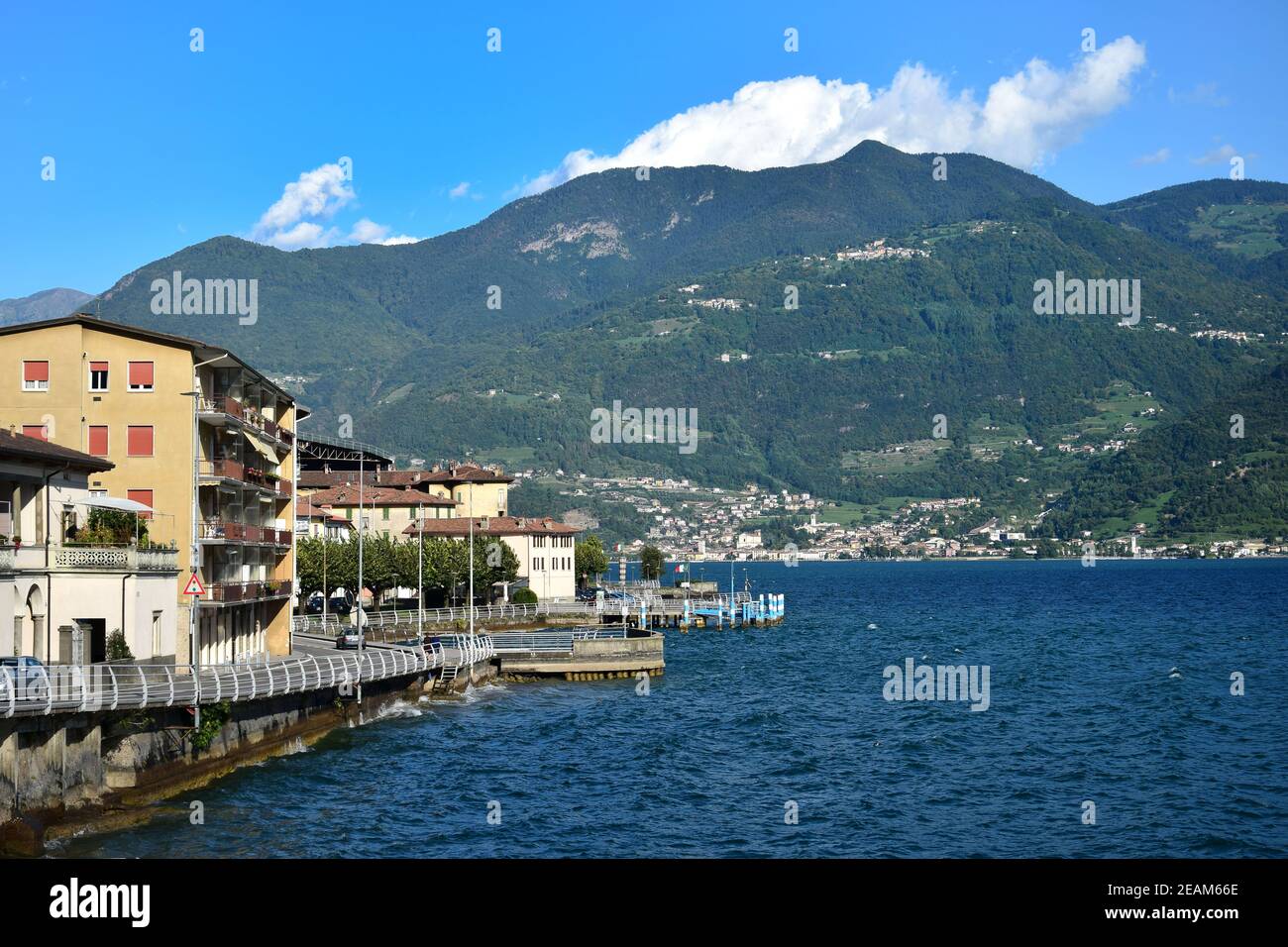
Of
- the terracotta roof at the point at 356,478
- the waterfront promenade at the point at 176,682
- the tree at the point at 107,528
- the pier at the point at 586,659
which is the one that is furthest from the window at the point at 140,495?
the terracotta roof at the point at 356,478

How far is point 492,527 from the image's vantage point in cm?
13862

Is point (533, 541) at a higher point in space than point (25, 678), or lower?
higher

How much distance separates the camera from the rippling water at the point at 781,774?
37.3m

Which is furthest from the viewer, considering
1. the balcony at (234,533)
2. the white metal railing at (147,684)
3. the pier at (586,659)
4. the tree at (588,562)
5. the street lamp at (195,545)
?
the tree at (588,562)

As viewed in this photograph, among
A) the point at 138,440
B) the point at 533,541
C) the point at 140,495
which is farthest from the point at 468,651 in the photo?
the point at 533,541

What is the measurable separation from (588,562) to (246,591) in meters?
107

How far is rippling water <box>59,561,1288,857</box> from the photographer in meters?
37.3

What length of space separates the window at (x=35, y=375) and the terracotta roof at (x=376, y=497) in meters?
79.8

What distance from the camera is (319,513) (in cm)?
12269

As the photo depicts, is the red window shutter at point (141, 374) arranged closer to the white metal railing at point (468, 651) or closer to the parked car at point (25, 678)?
the parked car at point (25, 678)

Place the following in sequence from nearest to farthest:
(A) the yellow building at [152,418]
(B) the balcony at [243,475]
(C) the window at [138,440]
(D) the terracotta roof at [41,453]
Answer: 1. (D) the terracotta roof at [41,453]
2. (A) the yellow building at [152,418]
3. (C) the window at [138,440]
4. (B) the balcony at [243,475]

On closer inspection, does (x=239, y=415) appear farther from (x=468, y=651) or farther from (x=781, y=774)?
(x=781, y=774)
